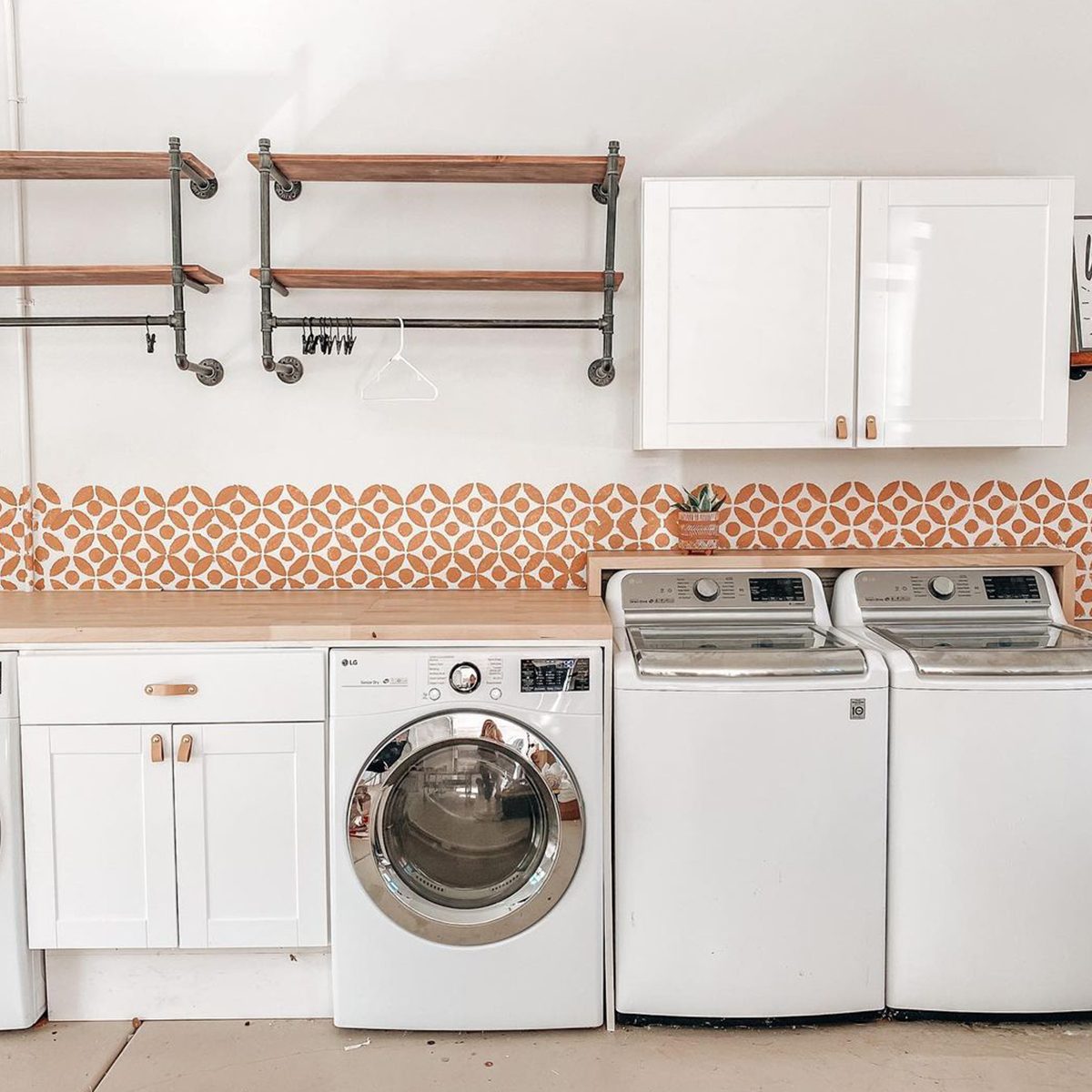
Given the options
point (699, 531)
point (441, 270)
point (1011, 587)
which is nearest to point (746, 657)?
point (699, 531)

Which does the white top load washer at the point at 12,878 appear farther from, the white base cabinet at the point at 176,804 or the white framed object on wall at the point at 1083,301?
the white framed object on wall at the point at 1083,301

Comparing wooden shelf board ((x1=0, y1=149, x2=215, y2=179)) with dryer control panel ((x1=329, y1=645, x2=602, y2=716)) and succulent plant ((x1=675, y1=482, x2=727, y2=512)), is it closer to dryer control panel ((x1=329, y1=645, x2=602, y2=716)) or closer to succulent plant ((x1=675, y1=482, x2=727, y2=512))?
dryer control panel ((x1=329, y1=645, x2=602, y2=716))

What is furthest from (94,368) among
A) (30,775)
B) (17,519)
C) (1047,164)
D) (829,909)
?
(1047,164)

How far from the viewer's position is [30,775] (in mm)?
2094

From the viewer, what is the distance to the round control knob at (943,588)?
8.09ft

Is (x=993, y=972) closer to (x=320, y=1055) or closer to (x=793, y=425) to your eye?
(x=793, y=425)

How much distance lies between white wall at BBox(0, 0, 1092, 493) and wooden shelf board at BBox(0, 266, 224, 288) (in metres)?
0.20

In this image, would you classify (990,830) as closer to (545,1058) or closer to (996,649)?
(996,649)

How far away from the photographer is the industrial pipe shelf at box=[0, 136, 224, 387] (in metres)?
2.35

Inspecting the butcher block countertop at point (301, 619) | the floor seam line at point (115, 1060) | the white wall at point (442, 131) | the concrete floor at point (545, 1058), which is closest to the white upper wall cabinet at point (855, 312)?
the white wall at point (442, 131)

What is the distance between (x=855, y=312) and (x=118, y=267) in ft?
6.26

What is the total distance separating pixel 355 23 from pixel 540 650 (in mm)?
1837

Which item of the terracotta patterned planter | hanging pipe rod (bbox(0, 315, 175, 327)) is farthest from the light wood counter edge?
hanging pipe rod (bbox(0, 315, 175, 327))

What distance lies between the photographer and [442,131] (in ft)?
8.64
